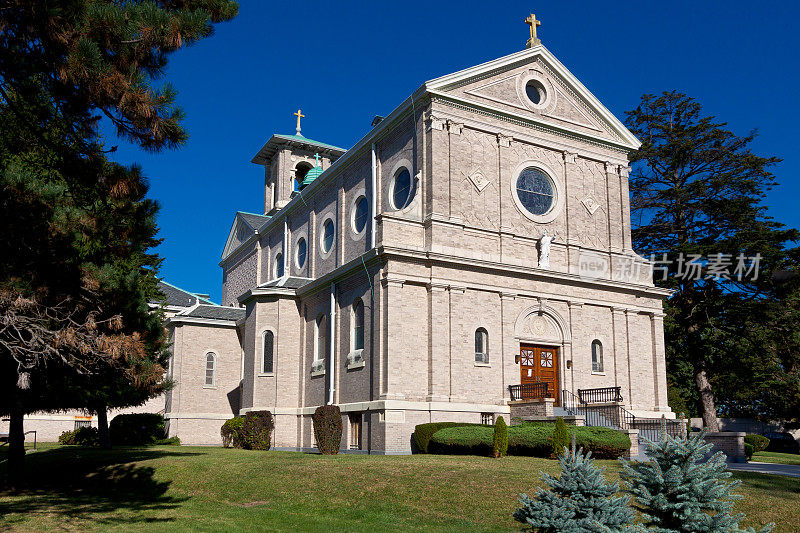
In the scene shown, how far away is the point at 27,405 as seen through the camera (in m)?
16.5

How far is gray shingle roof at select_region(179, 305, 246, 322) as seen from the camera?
38000 mm

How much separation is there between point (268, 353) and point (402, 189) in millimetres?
9600

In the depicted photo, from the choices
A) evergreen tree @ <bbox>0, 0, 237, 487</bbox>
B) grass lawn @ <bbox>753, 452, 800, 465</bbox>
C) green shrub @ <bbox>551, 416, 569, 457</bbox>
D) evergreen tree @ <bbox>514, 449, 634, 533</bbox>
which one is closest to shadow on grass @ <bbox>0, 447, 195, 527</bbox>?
evergreen tree @ <bbox>0, 0, 237, 487</bbox>

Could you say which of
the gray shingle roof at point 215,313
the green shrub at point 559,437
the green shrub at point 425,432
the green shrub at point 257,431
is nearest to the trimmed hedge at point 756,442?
the green shrub at point 425,432

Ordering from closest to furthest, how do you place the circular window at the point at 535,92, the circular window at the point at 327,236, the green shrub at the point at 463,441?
1. the green shrub at the point at 463,441
2. the circular window at the point at 535,92
3. the circular window at the point at 327,236

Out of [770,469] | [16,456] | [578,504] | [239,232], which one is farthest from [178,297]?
[578,504]

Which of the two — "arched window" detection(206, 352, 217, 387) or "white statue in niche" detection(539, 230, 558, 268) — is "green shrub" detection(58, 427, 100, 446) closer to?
"arched window" detection(206, 352, 217, 387)

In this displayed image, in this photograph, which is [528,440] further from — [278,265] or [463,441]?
[278,265]

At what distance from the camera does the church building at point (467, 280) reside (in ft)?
84.6

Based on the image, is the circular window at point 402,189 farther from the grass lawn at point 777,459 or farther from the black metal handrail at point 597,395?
the grass lawn at point 777,459

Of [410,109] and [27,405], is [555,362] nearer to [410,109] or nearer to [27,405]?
[410,109]

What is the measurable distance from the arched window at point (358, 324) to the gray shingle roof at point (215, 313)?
11751mm

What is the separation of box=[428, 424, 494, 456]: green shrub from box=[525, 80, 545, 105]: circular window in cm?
1475

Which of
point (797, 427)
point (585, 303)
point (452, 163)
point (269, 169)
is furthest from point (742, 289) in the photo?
point (269, 169)
